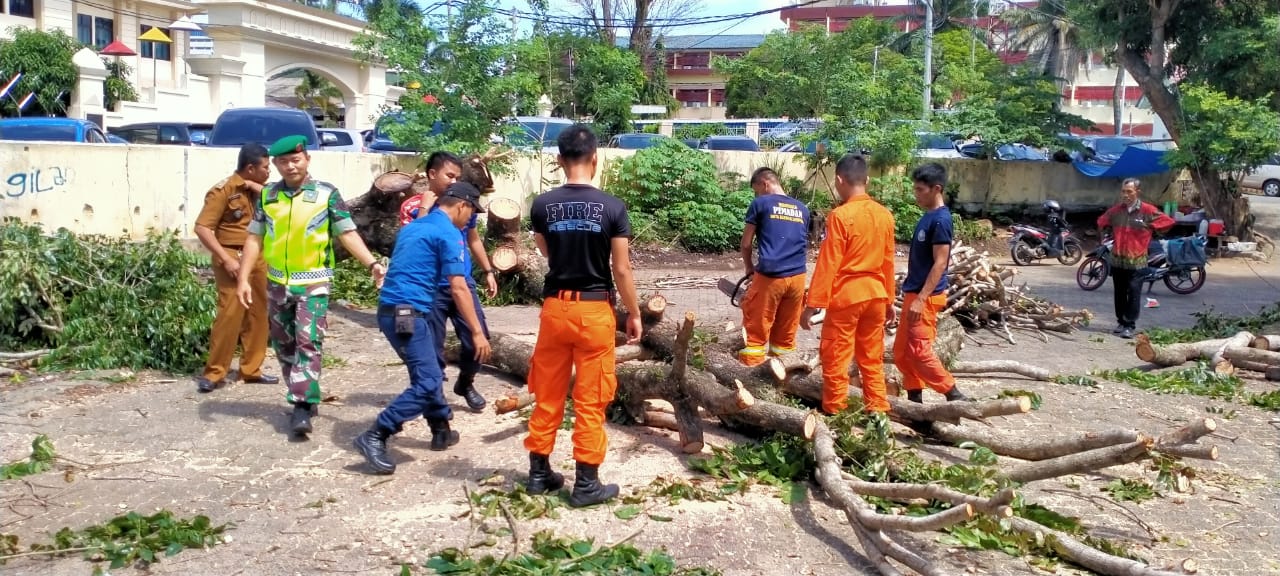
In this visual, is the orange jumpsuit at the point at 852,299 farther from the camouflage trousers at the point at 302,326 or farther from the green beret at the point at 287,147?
the green beret at the point at 287,147

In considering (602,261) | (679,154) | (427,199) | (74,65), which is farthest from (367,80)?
(602,261)

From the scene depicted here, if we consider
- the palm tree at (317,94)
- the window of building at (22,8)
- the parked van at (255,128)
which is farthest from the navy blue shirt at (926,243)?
the palm tree at (317,94)

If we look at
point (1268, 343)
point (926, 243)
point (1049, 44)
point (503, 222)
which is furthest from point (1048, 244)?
point (1049, 44)

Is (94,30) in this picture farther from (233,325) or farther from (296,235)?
(296,235)

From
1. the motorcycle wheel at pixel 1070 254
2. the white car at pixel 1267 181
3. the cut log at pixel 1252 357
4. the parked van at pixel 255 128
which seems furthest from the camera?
the white car at pixel 1267 181

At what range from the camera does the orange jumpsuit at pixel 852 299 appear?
20.2 feet

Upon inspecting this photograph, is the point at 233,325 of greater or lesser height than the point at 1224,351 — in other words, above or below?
above

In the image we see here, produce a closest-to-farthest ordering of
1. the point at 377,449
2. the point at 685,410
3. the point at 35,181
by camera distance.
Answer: the point at 377,449 < the point at 685,410 < the point at 35,181

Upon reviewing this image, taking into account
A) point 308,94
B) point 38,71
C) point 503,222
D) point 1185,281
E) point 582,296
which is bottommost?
point 1185,281

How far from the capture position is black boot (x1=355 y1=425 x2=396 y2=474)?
5445mm

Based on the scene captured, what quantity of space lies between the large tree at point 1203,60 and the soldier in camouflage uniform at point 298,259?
14.8m

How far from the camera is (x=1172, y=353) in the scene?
905cm

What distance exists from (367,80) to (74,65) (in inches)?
289

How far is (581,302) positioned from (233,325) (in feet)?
10.6
